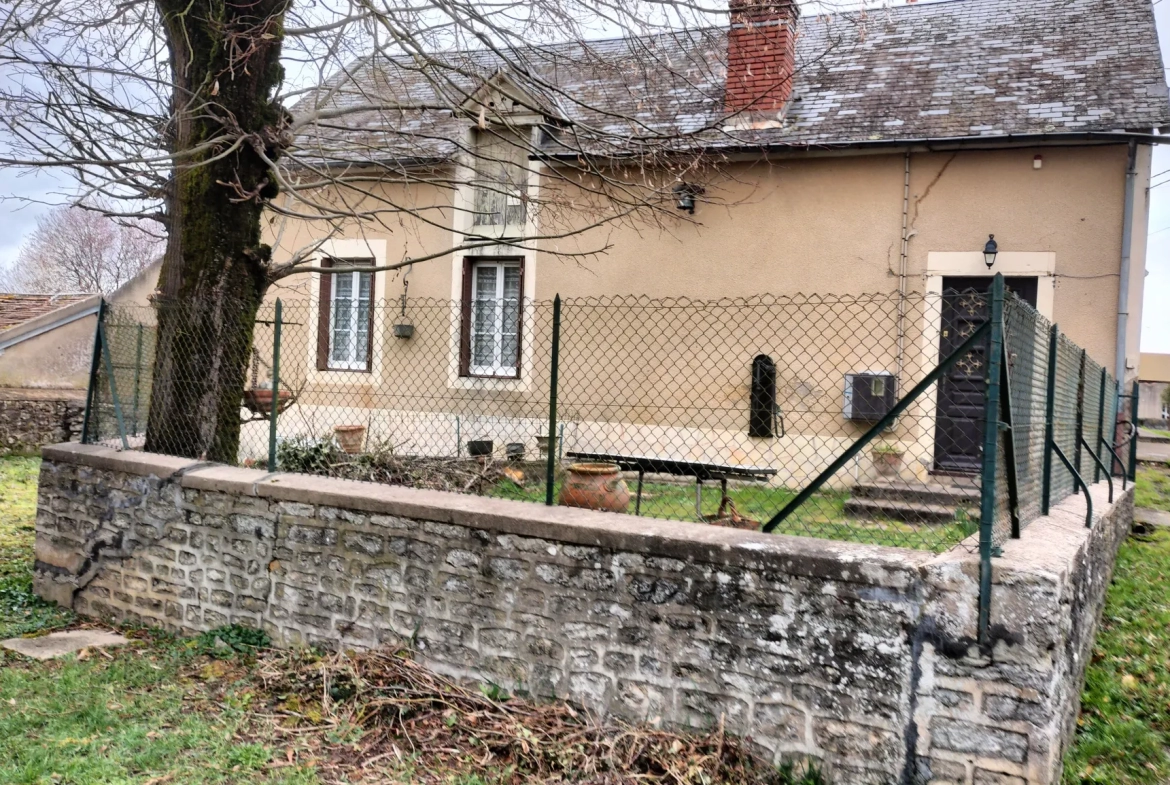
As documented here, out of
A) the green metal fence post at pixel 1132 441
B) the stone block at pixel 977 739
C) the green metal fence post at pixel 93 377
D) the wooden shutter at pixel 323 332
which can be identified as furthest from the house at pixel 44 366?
the green metal fence post at pixel 1132 441

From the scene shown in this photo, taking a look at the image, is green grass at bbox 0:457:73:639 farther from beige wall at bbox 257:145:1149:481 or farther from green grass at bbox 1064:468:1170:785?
green grass at bbox 1064:468:1170:785

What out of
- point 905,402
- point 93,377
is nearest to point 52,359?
point 93,377

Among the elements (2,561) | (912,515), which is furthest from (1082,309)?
(2,561)

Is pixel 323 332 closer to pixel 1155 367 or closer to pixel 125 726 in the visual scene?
pixel 125 726

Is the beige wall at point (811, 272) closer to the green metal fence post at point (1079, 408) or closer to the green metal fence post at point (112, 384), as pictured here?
the green metal fence post at point (112, 384)

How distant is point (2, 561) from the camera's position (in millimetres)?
6477

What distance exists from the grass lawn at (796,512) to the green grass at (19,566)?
325cm

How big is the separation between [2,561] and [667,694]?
5.89m

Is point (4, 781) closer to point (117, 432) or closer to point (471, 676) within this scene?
point (471, 676)

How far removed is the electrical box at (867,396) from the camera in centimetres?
863

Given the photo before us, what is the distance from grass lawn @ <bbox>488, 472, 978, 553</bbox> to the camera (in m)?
5.95

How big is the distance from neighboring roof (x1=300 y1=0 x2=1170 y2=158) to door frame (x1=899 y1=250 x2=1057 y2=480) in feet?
4.15

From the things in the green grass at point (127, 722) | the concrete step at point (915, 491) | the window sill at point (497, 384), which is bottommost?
the green grass at point (127, 722)

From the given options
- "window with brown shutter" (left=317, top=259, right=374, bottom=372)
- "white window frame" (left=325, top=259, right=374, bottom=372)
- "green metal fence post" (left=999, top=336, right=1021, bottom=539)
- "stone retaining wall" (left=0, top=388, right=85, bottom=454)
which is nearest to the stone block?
"green metal fence post" (left=999, top=336, right=1021, bottom=539)
